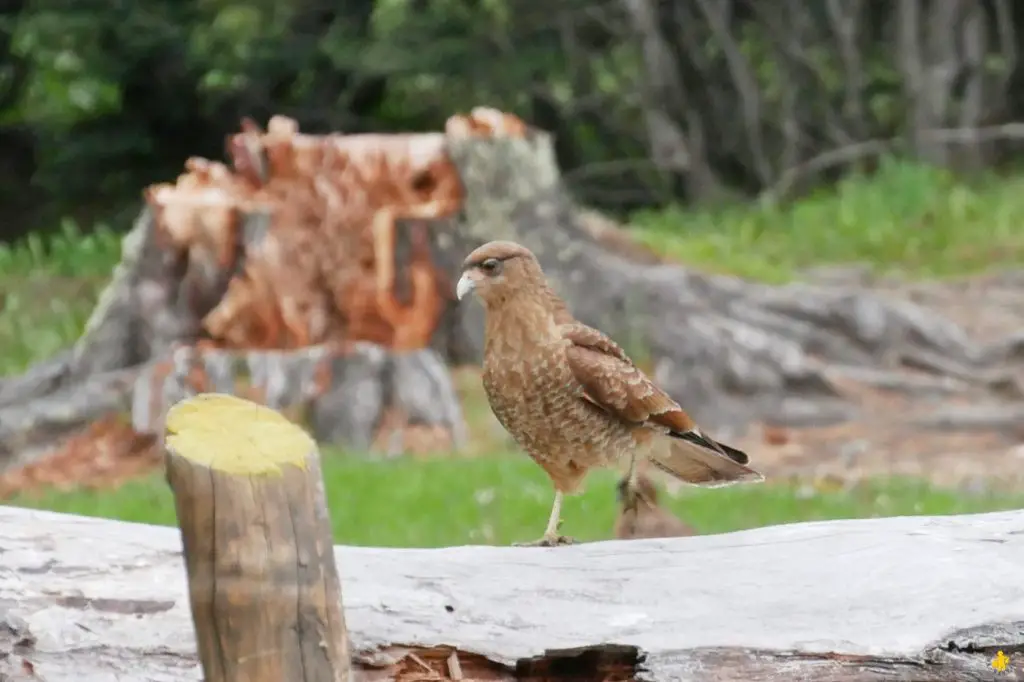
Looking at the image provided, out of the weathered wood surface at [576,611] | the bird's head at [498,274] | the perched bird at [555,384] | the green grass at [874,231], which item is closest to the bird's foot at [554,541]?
the perched bird at [555,384]

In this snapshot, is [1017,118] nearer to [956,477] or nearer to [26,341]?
[956,477]

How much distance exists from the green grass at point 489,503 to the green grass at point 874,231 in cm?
402

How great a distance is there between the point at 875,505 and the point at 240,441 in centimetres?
482

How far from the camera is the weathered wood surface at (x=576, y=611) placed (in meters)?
2.62

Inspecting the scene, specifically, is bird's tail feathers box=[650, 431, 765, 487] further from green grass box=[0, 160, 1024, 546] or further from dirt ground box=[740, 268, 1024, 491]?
dirt ground box=[740, 268, 1024, 491]

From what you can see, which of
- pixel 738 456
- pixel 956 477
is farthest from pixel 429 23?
pixel 738 456

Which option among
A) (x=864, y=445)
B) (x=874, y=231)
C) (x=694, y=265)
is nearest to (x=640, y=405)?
(x=864, y=445)

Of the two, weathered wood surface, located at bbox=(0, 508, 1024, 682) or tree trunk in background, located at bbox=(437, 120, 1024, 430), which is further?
tree trunk in background, located at bbox=(437, 120, 1024, 430)

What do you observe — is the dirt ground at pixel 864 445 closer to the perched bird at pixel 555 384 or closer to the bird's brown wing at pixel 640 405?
the bird's brown wing at pixel 640 405

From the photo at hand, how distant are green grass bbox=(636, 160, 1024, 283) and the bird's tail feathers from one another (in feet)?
22.6

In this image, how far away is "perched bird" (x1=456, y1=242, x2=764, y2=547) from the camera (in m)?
3.47

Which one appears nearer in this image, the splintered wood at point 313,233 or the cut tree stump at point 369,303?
the cut tree stump at point 369,303

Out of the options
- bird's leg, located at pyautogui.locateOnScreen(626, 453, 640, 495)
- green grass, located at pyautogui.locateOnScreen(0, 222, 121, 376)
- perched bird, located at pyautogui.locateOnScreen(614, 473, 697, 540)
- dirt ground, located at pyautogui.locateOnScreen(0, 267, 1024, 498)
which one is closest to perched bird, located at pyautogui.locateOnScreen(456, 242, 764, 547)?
bird's leg, located at pyautogui.locateOnScreen(626, 453, 640, 495)

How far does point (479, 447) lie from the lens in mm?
7855
